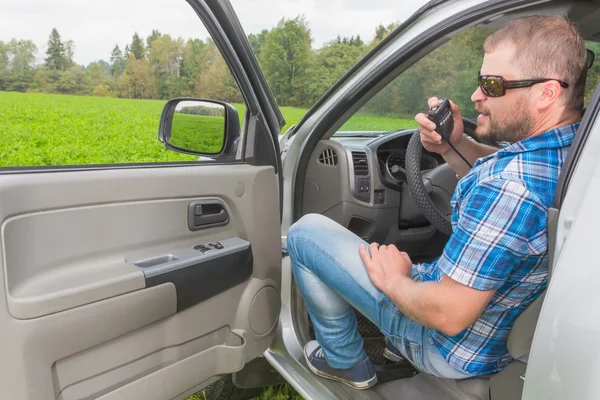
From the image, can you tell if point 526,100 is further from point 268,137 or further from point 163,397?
point 163,397

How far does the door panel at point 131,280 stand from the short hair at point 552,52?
1.01m

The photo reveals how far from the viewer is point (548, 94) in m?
1.33

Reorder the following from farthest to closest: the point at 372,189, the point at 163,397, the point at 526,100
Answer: the point at 372,189
the point at 163,397
the point at 526,100

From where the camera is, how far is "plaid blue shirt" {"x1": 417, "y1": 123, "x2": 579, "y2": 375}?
1222 millimetres

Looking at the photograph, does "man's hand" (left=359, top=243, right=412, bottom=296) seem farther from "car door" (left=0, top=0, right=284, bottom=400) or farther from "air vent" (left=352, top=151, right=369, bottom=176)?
"air vent" (left=352, top=151, right=369, bottom=176)

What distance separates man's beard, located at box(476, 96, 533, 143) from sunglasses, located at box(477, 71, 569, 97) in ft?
0.13

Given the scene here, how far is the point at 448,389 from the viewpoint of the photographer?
Answer: 1.66 m

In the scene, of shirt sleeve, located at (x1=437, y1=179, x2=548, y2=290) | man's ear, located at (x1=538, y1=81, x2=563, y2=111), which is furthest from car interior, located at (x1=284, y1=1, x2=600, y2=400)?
shirt sleeve, located at (x1=437, y1=179, x2=548, y2=290)

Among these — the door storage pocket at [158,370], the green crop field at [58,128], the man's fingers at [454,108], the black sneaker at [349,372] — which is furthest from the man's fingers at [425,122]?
the green crop field at [58,128]

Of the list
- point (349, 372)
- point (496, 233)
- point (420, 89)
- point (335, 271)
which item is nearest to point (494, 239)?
point (496, 233)

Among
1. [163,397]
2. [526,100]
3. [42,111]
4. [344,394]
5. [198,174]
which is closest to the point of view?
[526,100]

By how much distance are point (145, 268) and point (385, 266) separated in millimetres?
764

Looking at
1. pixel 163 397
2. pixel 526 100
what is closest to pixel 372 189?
pixel 526 100

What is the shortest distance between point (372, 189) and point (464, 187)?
1057mm
